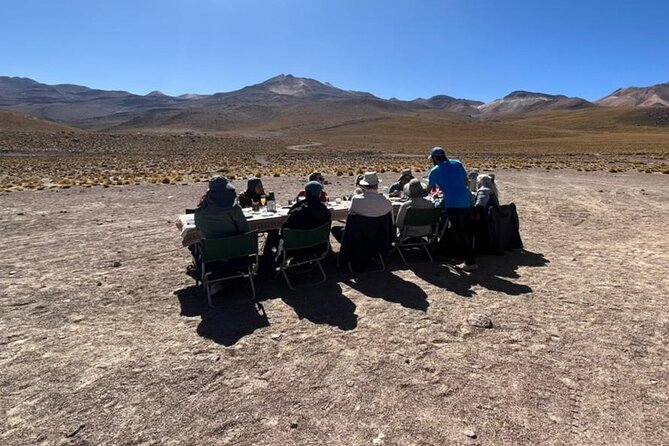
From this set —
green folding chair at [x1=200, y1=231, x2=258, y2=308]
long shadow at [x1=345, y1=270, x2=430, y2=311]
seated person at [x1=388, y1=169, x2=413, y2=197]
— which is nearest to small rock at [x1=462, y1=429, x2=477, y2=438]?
long shadow at [x1=345, y1=270, x2=430, y2=311]

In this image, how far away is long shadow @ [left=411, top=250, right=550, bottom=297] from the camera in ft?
19.3

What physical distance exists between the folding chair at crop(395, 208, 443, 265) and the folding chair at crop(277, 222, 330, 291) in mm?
1368

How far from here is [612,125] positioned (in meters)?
156

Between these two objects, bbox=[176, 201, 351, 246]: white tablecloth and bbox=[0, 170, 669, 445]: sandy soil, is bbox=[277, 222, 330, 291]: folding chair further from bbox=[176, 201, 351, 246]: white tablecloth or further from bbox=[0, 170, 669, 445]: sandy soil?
bbox=[176, 201, 351, 246]: white tablecloth

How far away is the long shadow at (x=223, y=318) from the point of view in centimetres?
459

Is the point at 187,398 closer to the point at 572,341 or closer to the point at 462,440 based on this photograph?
the point at 462,440

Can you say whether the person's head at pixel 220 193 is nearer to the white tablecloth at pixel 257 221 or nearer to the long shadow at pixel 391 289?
the white tablecloth at pixel 257 221

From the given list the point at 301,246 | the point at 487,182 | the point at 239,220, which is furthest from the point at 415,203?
the point at 239,220

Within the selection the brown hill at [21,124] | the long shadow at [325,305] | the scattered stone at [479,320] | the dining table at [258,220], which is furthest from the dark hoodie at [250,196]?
the brown hill at [21,124]

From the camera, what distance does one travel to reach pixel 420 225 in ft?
→ 22.1

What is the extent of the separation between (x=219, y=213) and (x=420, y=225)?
10.2ft

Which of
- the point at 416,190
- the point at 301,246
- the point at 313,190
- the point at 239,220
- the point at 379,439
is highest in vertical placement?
the point at 313,190

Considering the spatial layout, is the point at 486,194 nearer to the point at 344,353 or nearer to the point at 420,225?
the point at 420,225

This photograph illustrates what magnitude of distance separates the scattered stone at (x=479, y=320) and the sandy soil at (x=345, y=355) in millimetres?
103
